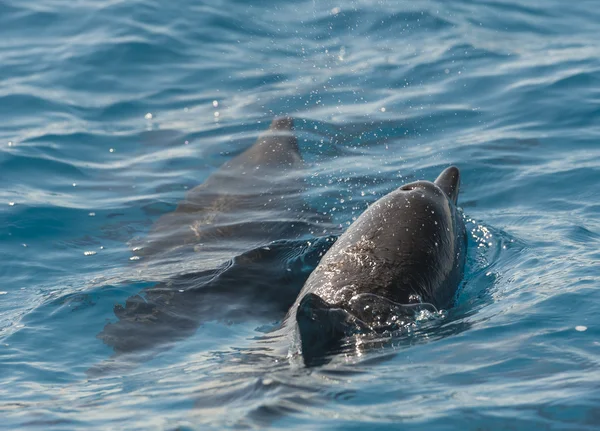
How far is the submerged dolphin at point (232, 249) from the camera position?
8.55m

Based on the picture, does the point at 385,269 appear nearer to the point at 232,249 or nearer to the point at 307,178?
the point at 232,249

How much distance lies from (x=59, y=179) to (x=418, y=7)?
991cm

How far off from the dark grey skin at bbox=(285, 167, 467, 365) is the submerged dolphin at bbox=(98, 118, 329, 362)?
950 millimetres

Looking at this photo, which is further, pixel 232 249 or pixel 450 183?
pixel 232 249

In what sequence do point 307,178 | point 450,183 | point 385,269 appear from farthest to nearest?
point 307,178 < point 450,183 < point 385,269

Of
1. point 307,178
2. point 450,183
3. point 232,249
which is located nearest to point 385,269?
point 450,183

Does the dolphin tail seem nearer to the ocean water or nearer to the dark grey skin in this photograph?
the dark grey skin

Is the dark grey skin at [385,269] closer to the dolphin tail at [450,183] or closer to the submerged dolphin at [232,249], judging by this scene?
the dolphin tail at [450,183]

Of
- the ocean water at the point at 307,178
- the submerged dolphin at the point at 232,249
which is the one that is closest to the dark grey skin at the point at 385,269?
the ocean water at the point at 307,178

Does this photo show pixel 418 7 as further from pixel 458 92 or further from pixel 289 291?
pixel 289 291

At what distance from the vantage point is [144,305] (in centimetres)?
886

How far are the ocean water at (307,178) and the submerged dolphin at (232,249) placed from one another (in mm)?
151

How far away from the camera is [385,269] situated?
768cm

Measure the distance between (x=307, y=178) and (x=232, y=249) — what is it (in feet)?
8.31
